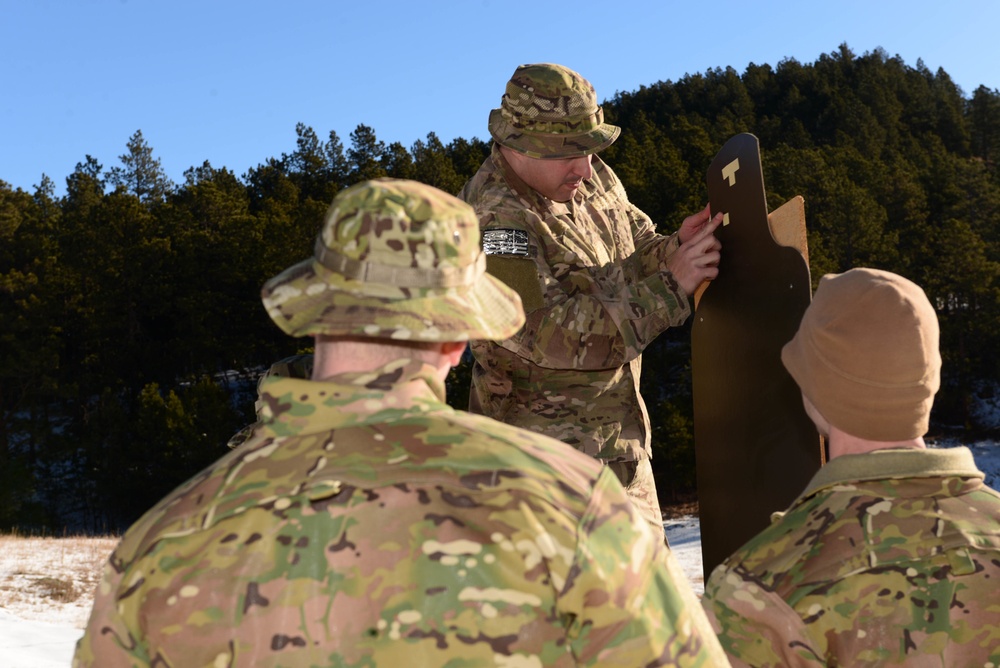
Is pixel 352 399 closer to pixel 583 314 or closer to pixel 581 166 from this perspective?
pixel 583 314

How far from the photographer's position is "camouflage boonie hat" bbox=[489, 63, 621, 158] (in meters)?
3.70

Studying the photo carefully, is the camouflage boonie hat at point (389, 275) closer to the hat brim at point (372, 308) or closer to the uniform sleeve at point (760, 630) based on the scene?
the hat brim at point (372, 308)

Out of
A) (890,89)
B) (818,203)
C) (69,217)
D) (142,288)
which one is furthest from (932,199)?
(69,217)

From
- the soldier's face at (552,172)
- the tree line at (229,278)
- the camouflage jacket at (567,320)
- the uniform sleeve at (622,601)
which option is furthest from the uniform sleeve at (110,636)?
the tree line at (229,278)

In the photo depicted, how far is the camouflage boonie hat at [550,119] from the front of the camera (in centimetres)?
370

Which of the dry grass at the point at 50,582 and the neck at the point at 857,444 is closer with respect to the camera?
the neck at the point at 857,444

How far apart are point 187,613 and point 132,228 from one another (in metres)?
52.4

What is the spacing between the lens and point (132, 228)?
168 feet

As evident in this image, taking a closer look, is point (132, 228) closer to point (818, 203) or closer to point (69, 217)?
point (69, 217)

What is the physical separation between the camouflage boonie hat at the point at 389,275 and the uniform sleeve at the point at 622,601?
0.98ft

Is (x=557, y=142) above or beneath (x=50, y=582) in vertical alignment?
above

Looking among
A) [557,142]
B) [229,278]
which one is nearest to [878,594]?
[557,142]

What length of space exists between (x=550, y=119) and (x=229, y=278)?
49.4 meters

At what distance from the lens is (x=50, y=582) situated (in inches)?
362
